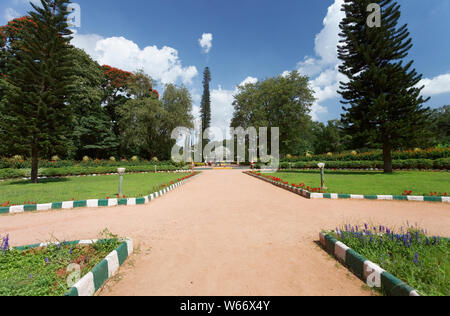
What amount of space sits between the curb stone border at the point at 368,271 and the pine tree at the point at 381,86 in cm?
1479

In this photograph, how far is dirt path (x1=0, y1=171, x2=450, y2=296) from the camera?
2.01m

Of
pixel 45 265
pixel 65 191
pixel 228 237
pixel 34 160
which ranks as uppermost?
pixel 34 160

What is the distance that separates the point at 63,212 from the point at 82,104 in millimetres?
27278

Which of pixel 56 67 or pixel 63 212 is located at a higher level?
pixel 56 67

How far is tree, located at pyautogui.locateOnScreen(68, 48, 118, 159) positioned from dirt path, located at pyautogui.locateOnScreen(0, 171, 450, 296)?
25764 mm

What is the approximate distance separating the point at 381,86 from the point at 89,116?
3317 cm

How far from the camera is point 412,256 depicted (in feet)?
7.33

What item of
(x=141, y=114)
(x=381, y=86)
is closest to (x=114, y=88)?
(x=141, y=114)

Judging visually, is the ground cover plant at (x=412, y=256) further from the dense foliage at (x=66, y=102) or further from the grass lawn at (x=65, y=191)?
the dense foliage at (x=66, y=102)

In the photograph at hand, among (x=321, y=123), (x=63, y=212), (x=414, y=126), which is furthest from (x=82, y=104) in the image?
(x=321, y=123)

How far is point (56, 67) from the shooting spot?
11.9 metres

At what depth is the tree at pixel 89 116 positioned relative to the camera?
25281mm

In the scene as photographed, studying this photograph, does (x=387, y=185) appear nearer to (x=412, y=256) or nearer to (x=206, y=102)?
(x=412, y=256)
